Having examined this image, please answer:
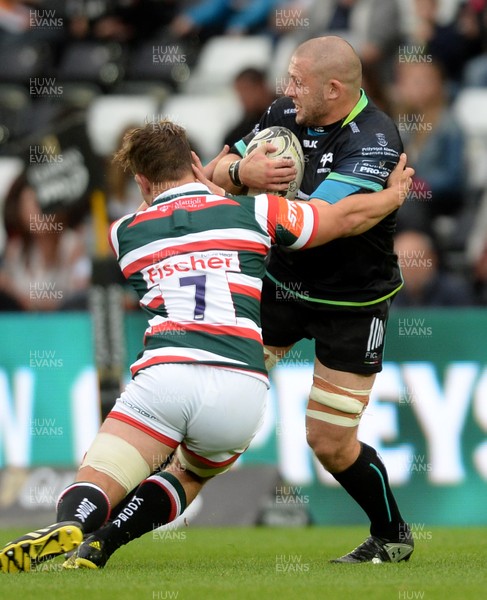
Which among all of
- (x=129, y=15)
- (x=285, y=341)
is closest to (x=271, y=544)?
(x=285, y=341)

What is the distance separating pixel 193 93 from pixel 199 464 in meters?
9.77

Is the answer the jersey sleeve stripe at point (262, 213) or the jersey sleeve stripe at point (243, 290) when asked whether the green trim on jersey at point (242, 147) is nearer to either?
the jersey sleeve stripe at point (262, 213)

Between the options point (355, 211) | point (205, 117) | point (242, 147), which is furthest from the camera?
point (205, 117)

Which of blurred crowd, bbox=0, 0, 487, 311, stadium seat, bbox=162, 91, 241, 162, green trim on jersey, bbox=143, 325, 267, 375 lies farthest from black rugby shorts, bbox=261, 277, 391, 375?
stadium seat, bbox=162, 91, 241, 162

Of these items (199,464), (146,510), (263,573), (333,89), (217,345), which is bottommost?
(263,573)

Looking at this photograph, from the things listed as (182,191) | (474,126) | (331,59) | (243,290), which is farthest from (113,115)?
(243,290)

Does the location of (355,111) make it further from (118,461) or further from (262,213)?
(118,461)

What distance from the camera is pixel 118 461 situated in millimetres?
5492

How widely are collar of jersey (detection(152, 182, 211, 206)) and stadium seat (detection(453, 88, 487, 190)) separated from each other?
706 cm

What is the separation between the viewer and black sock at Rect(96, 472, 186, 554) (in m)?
5.79

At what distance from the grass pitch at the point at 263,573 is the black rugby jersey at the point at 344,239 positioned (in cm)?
147

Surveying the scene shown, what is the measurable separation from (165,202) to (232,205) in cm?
32

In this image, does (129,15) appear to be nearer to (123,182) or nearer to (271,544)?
(123,182)

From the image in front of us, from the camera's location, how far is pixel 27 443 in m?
9.97
